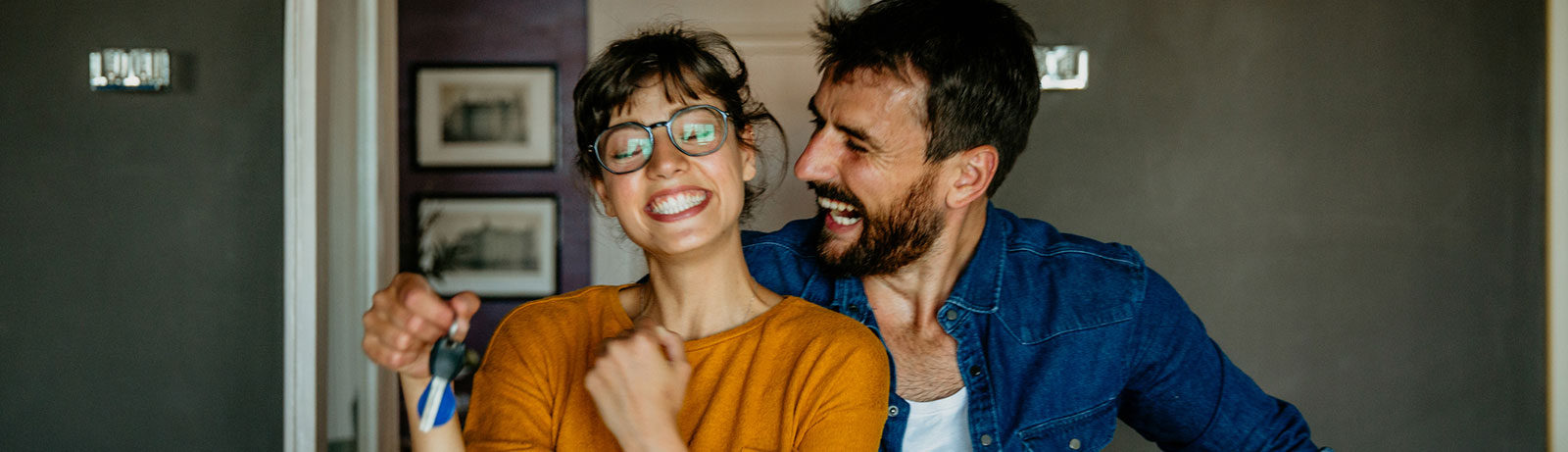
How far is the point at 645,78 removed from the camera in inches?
50.7

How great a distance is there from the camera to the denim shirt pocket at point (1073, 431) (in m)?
1.62

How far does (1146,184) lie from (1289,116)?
37 centimetres

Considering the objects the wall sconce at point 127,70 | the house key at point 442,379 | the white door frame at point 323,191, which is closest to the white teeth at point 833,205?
the house key at point 442,379

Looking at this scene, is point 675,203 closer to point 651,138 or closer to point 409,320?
point 651,138

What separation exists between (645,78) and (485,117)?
140 inches

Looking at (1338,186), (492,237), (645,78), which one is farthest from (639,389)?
(492,237)

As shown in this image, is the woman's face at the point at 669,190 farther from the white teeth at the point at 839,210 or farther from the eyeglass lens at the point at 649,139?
the white teeth at the point at 839,210

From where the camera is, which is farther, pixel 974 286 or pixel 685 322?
pixel 974 286

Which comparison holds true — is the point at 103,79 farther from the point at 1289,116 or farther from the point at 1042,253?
the point at 1289,116

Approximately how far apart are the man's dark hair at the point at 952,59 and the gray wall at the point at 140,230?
1911mm

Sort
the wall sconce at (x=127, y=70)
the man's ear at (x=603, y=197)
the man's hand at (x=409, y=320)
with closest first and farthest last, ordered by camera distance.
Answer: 1. the man's hand at (x=409, y=320)
2. the man's ear at (x=603, y=197)
3. the wall sconce at (x=127, y=70)

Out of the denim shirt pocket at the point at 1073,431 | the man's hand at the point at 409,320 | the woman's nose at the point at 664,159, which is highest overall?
the woman's nose at the point at 664,159

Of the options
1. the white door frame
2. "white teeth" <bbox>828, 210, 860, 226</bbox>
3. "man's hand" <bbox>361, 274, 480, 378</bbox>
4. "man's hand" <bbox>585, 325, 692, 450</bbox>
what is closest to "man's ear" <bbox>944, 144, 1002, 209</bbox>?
"white teeth" <bbox>828, 210, 860, 226</bbox>

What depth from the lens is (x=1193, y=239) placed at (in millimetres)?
2422
